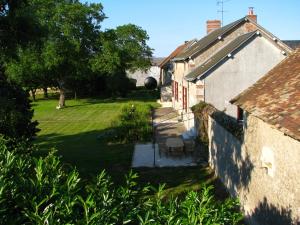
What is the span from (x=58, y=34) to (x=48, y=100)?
14.5m

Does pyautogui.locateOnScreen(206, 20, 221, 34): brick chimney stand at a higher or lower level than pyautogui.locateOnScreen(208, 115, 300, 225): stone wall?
higher

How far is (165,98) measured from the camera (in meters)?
46.3

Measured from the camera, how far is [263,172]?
1032cm

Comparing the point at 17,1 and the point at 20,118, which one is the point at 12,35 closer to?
the point at 17,1

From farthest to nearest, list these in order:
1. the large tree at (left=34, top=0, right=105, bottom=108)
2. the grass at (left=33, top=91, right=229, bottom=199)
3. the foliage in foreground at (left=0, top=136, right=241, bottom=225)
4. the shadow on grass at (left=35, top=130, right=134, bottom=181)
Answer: the large tree at (left=34, top=0, right=105, bottom=108) < the shadow on grass at (left=35, top=130, right=134, bottom=181) < the grass at (left=33, top=91, right=229, bottom=199) < the foliage in foreground at (left=0, top=136, right=241, bottom=225)

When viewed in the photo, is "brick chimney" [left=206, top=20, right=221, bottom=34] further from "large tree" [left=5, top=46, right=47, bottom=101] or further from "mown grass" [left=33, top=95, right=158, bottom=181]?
"large tree" [left=5, top=46, right=47, bottom=101]

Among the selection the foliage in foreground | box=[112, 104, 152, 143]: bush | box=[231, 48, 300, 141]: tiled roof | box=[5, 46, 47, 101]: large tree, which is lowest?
box=[112, 104, 152, 143]: bush

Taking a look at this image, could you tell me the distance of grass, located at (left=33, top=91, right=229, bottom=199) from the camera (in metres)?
16.1

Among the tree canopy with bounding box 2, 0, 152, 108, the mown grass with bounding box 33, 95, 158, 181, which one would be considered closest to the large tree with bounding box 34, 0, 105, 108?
the tree canopy with bounding box 2, 0, 152, 108

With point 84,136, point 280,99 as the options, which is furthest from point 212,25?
point 280,99

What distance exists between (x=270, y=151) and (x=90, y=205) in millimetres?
6155

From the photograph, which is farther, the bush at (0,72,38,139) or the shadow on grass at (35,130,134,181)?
the shadow on grass at (35,130,134,181)

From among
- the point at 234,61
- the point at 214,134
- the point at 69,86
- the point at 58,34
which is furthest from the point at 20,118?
the point at 69,86

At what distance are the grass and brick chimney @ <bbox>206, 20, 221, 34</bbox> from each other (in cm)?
1144
